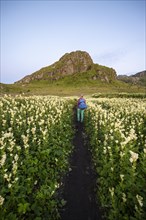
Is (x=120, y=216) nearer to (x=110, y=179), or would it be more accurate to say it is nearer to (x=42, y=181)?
(x=110, y=179)

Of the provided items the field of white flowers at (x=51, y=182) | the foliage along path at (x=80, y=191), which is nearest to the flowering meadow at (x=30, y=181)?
the field of white flowers at (x=51, y=182)

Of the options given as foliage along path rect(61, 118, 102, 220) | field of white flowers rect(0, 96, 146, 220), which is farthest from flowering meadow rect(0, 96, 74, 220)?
foliage along path rect(61, 118, 102, 220)

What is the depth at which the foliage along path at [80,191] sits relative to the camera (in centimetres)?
602

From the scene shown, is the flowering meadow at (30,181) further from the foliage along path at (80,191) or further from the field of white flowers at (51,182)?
the foliage along path at (80,191)

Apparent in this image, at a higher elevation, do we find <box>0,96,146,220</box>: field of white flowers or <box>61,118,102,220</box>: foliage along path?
<box>0,96,146,220</box>: field of white flowers

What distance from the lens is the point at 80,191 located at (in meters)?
7.12

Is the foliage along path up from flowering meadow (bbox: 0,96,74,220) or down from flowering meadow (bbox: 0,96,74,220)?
down

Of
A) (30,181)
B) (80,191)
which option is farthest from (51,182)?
(80,191)

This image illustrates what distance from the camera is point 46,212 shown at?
564 cm

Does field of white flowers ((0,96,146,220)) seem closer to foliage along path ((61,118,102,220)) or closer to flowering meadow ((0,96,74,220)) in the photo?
flowering meadow ((0,96,74,220))

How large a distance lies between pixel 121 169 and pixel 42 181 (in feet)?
9.15

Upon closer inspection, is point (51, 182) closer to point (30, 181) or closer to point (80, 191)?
point (30, 181)

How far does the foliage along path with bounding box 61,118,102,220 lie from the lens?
602 centimetres

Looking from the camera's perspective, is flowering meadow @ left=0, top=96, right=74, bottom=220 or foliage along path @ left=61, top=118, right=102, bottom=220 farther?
foliage along path @ left=61, top=118, right=102, bottom=220
